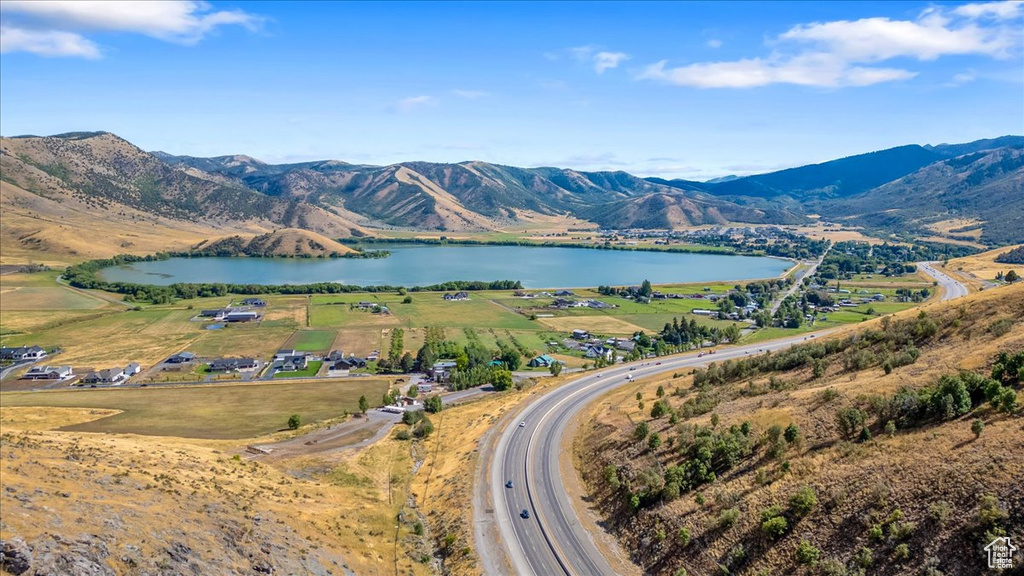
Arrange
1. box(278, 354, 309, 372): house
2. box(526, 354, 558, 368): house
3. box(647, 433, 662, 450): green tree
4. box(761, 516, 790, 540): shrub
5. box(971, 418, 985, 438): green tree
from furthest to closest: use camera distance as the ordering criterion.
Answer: box(526, 354, 558, 368): house → box(278, 354, 309, 372): house → box(647, 433, 662, 450): green tree → box(761, 516, 790, 540): shrub → box(971, 418, 985, 438): green tree

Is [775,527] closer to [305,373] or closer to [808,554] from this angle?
[808,554]

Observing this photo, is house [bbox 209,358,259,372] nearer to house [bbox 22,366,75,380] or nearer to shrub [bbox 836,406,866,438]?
house [bbox 22,366,75,380]

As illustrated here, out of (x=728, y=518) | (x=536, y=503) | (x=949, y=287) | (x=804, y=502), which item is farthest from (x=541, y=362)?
(x=949, y=287)

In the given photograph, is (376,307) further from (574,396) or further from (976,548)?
(976,548)

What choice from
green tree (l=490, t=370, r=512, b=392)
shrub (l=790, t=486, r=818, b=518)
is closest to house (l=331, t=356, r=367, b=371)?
green tree (l=490, t=370, r=512, b=392)

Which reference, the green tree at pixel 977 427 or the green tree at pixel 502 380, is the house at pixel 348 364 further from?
the green tree at pixel 977 427
